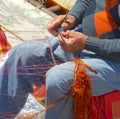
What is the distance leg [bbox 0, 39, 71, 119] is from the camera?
7.21 feet

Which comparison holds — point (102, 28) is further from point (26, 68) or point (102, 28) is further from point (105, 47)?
point (26, 68)

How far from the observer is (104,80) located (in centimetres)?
203

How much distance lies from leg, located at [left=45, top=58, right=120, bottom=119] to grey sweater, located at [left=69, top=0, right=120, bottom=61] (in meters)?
0.05

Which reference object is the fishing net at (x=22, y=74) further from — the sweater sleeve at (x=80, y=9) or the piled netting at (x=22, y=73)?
the sweater sleeve at (x=80, y=9)

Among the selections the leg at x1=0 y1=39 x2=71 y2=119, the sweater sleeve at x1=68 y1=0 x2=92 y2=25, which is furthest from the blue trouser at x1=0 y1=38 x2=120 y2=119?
the sweater sleeve at x1=68 y1=0 x2=92 y2=25

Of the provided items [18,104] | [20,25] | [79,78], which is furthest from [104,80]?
[20,25]

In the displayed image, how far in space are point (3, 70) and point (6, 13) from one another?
1438 millimetres

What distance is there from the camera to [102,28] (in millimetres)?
2119

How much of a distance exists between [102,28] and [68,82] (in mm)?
325

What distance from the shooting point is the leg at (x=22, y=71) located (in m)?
2.20

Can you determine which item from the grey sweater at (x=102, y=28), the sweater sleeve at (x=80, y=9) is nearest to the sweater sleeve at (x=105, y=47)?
the grey sweater at (x=102, y=28)

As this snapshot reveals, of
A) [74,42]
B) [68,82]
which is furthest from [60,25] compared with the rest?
[68,82]

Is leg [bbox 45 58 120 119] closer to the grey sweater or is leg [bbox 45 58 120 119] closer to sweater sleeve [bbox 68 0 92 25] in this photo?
the grey sweater

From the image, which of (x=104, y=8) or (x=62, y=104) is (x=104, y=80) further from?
(x=104, y=8)
